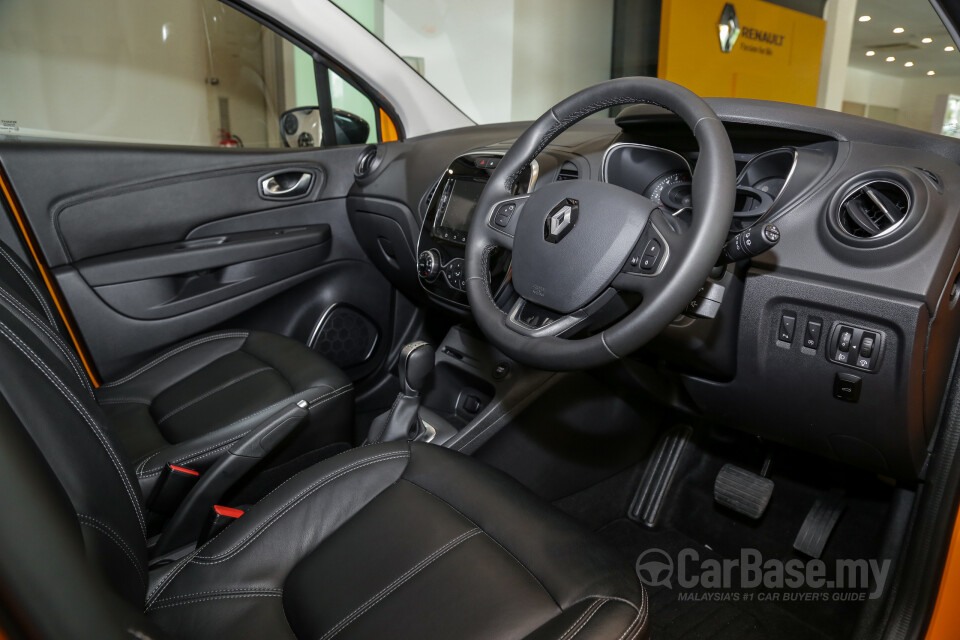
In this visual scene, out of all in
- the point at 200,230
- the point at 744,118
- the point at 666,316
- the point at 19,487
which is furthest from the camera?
the point at 200,230

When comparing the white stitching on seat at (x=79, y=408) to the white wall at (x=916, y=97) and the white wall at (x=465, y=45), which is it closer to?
the white wall at (x=916, y=97)

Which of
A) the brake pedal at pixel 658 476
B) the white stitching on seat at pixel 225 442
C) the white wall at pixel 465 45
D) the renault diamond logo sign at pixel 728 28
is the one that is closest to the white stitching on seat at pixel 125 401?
the white stitching on seat at pixel 225 442

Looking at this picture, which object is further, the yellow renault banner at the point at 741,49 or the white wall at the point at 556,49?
the white wall at the point at 556,49

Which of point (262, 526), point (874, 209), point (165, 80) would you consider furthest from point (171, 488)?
point (165, 80)

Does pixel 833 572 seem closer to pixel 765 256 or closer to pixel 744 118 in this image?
pixel 765 256

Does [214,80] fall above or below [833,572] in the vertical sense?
above

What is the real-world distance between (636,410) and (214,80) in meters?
1.81

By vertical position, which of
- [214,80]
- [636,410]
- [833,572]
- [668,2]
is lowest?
[833,572]

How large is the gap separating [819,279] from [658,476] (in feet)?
2.81

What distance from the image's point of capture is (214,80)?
237 centimetres

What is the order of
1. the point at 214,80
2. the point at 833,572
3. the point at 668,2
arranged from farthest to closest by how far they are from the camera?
the point at 668,2 < the point at 214,80 < the point at 833,572

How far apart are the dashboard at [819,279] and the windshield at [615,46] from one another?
2774 mm

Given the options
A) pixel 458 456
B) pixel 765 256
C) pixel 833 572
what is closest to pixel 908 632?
pixel 833 572

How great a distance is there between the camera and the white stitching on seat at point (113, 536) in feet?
2.01
